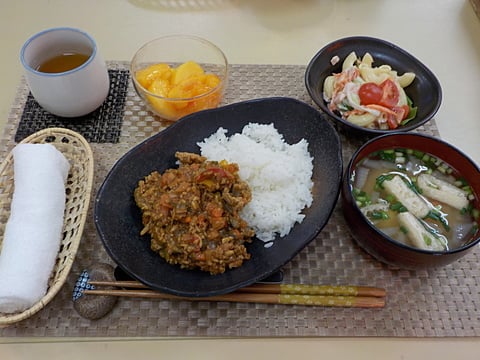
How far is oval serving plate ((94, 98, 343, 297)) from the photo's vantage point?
1.46 m

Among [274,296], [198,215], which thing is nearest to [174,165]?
[198,215]

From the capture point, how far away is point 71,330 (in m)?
1.47

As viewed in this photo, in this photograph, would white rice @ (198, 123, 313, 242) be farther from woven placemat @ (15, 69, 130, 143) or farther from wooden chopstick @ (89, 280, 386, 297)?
woven placemat @ (15, 69, 130, 143)

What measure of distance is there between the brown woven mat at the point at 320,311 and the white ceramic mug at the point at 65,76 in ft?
1.93

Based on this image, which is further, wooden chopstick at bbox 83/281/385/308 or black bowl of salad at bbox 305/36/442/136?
black bowl of salad at bbox 305/36/442/136

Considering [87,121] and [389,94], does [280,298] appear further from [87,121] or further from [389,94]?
[87,121]

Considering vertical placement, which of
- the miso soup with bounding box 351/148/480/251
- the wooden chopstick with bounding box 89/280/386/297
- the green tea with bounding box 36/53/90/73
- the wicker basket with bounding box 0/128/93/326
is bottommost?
the wicker basket with bounding box 0/128/93/326

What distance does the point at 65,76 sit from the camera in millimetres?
1780

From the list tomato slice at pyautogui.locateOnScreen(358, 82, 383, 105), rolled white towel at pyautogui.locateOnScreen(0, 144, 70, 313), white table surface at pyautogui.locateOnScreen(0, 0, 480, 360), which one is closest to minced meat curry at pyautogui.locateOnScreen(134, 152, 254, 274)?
rolled white towel at pyautogui.locateOnScreen(0, 144, 70, 313)

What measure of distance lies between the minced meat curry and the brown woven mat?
7.3 inches

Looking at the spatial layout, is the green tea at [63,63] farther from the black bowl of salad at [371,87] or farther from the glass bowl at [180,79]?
the black bowl of salad at [371,87]

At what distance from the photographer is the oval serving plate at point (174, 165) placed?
1455mm

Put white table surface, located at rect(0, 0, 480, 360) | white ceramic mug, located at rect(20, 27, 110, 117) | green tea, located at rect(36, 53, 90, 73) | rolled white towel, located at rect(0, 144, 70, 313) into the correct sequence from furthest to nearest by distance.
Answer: white table surface, located at rect(0, 0, 480, 360)
green tea, located at rect(36, 53, 90, 73)
white ceramic mug, located at rect(20, 27, 110, 117)
rolled white towel, located at rect(0, 144, 70, 313)

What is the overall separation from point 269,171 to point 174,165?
42 cm
